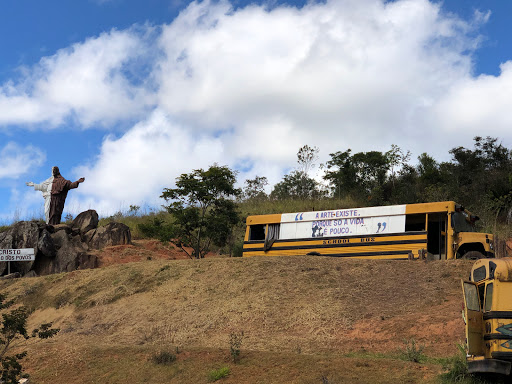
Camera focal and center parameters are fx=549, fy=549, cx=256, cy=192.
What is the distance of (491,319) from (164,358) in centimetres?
737

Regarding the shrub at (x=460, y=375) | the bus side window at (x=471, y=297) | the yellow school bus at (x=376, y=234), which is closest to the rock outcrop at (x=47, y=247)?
the yellow school bus at (x=376, y=234)

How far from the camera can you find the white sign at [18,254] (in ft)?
84.8

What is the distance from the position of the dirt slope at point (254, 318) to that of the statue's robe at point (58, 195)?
7.35m

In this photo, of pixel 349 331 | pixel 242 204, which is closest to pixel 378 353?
pixel 349 331

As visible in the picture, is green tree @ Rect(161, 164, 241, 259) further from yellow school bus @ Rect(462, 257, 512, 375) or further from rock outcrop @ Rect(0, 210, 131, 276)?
yellow school bus @ Rect(462, 257, 512, 375)

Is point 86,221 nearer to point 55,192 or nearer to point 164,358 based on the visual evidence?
point 55,192

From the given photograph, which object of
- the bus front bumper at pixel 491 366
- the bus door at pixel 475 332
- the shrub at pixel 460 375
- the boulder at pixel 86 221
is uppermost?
the boulder at pixel 86 221

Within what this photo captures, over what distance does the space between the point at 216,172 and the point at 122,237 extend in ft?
23.1

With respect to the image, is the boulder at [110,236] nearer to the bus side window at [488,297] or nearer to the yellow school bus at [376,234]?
the yellow school bus at [376,234]

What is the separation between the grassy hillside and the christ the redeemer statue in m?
7.64

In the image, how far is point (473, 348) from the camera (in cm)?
920

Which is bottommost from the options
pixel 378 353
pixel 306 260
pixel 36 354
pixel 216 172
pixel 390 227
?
pixel 36 354

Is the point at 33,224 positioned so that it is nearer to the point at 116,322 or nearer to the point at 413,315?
the point at 116,322

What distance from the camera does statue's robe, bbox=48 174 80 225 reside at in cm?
2927
